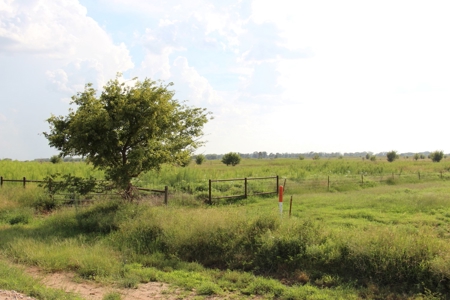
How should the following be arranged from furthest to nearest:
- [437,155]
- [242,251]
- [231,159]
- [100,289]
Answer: [437,155]
[231,159]
[242,251]
[100,289]

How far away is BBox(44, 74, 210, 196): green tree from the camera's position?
496 inches

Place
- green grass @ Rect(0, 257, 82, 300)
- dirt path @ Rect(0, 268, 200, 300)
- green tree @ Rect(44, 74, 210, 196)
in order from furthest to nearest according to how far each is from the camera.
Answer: green tree @ Rect(44, 74, 210, 196), dirt path @ Rect(0, 268, 200, 300), green grass @ Rect(0, 257, 82, 300)

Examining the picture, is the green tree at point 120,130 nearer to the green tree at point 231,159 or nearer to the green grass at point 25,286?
the green grass at point 25,286

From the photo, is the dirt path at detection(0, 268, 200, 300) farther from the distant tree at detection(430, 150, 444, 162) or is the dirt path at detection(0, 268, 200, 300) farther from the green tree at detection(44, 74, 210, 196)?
the distant tree at detection(430, 150, 444, 162)

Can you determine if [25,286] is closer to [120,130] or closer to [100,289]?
[100,289]

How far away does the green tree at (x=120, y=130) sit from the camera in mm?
12586

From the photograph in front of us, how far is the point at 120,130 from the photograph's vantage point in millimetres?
13086

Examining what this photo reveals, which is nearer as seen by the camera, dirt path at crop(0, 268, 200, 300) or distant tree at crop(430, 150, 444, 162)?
dirt path at crop(0, 268, 200, 300)

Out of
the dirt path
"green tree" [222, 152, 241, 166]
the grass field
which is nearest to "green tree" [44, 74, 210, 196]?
the grass field

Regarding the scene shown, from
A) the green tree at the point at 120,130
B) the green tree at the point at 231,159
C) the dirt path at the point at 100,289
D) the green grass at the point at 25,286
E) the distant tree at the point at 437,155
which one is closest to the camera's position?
the green grass at the point at 25,286

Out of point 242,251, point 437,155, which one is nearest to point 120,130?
point 242,251

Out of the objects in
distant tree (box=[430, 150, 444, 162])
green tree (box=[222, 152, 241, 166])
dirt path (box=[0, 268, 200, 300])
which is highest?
distant tree (box=[430, 150, 444, 162])

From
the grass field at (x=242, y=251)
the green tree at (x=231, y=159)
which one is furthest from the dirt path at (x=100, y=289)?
the green tree at (x=231, y=159)

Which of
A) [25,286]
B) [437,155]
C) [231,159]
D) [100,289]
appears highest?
[437,155]
